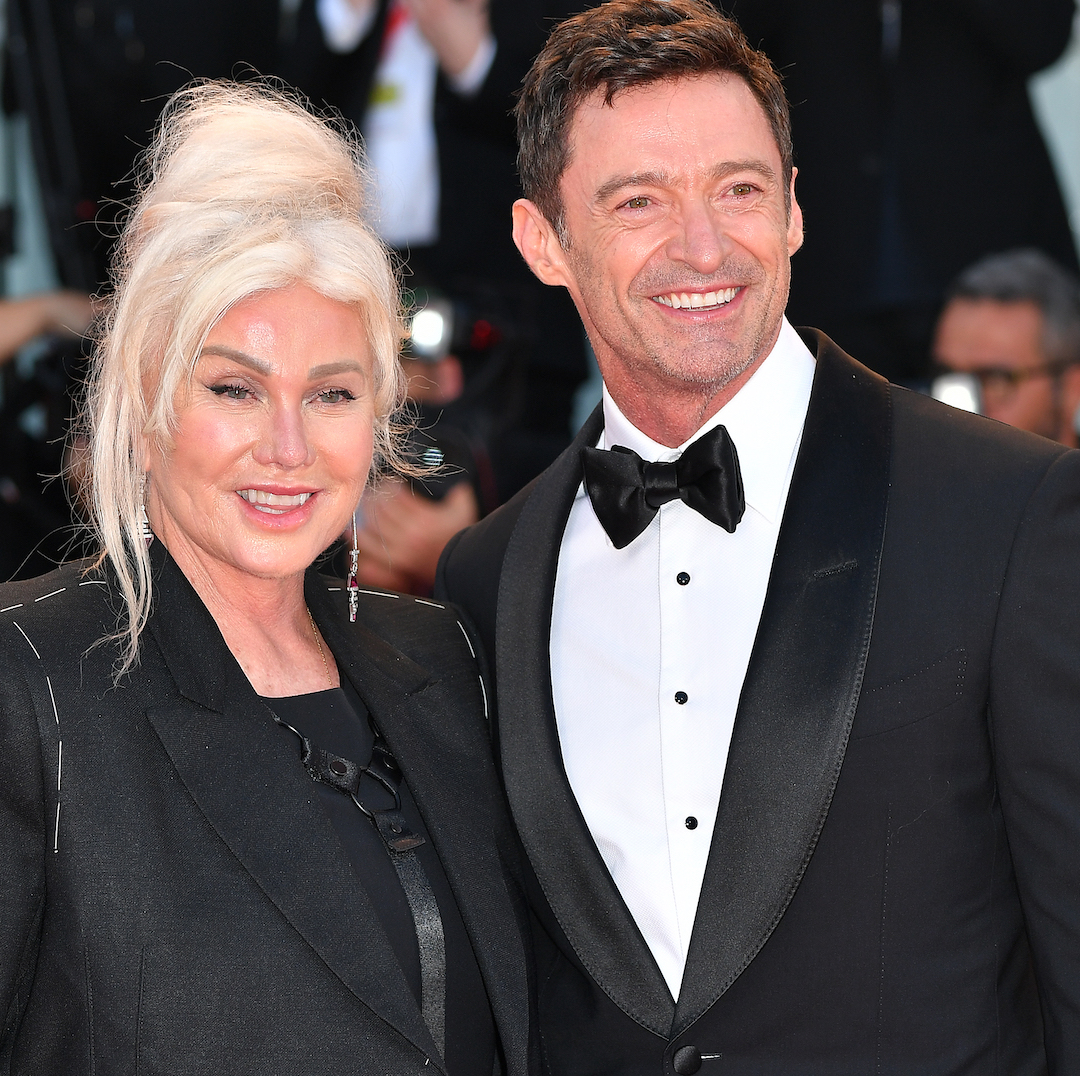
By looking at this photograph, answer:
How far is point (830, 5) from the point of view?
4102mm

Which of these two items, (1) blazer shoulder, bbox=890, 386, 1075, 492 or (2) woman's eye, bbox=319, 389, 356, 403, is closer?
(1) blazer shoulder, bbox=890, 386, 1075, 492

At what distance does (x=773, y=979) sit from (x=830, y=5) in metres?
3.26

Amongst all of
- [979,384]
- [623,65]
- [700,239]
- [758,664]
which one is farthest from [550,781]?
[979,384]

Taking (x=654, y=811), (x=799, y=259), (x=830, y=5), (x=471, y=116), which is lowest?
(x=654, y=811)

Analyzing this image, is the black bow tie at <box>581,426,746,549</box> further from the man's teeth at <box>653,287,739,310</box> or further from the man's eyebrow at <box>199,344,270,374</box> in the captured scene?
the man's eyebrow at <box>199,344,270,374</box>

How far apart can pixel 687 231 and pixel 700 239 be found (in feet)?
0.10

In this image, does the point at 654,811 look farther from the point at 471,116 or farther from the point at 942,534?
the point at 471,116

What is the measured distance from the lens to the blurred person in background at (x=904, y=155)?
4.05 metres

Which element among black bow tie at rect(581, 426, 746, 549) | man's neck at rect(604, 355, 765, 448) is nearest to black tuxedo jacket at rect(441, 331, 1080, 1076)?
black bow tie at rect(581, 426, 746, 549)

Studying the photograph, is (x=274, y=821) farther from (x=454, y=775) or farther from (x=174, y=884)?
(x=454, y=775)

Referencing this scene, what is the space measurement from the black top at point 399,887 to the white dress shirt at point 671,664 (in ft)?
0.75

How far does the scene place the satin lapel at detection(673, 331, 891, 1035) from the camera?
1691 millimetres

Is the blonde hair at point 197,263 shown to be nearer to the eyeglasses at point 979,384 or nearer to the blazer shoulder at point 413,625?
the blazer shoulder at point 413,625

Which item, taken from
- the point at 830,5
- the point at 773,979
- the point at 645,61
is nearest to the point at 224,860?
the point at 773,979
